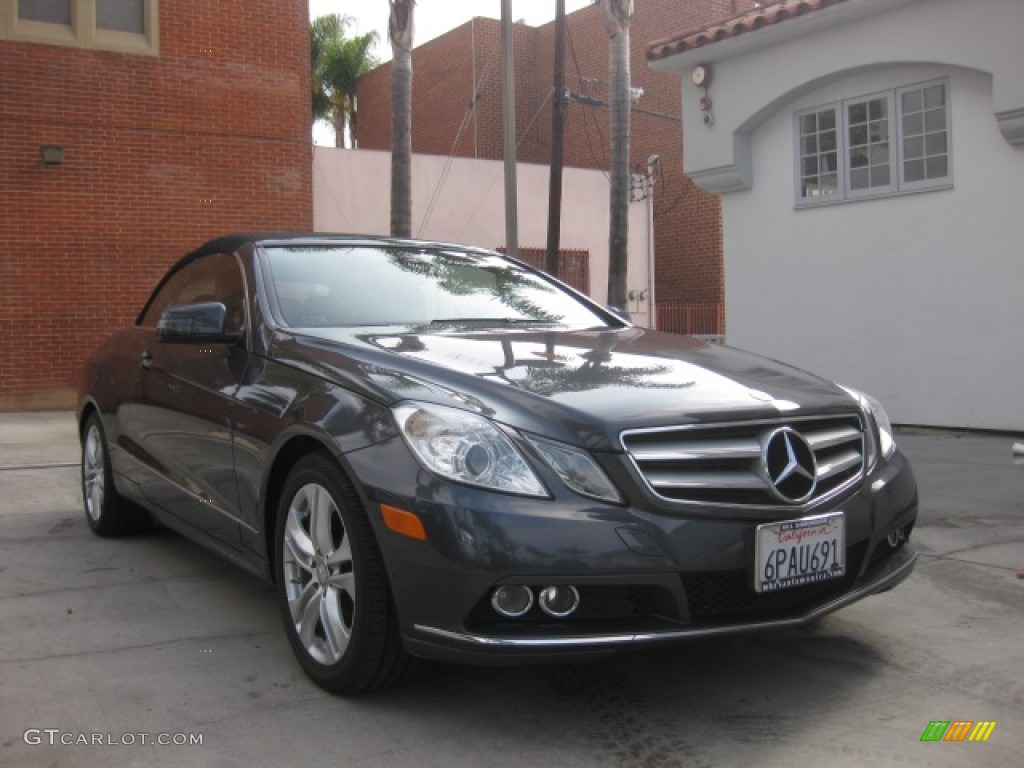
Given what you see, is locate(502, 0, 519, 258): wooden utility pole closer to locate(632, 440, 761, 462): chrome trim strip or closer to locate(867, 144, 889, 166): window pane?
locate(867, 144, 889, 166): window pane

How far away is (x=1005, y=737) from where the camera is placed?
3.23m

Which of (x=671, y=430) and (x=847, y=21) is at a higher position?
(x=847, y=21)

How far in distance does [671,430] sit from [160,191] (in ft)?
Result: 41.2

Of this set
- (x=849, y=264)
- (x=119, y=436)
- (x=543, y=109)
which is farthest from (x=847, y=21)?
(x=543, y=109)

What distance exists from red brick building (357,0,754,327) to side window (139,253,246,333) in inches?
828

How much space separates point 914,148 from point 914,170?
0.66 ft

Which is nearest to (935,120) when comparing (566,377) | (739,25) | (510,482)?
(739,25)

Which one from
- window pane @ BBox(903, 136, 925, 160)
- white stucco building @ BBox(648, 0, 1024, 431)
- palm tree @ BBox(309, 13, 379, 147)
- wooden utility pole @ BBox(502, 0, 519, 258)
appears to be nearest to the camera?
white stucco building @ BBox(648, 0, 1024, 431)

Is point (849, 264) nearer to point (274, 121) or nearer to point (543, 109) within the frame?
point (274, 121)

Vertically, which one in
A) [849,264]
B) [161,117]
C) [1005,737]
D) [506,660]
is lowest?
[1005,737]

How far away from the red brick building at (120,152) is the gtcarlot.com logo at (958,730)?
41.8 ft

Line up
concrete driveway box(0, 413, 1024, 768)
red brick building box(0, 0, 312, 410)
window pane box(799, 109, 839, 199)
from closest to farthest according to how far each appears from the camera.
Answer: concrete driveway box(0, 413, 1024, 768), window pane box(799, 109, 839, 199), red brick building box(0, 0, 312, 410)

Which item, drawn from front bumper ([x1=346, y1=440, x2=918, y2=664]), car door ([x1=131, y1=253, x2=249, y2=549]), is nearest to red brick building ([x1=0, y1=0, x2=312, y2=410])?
car door ([x1=131, y1=253, x2=249, y2=549])

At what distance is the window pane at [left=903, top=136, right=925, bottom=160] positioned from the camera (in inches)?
399
